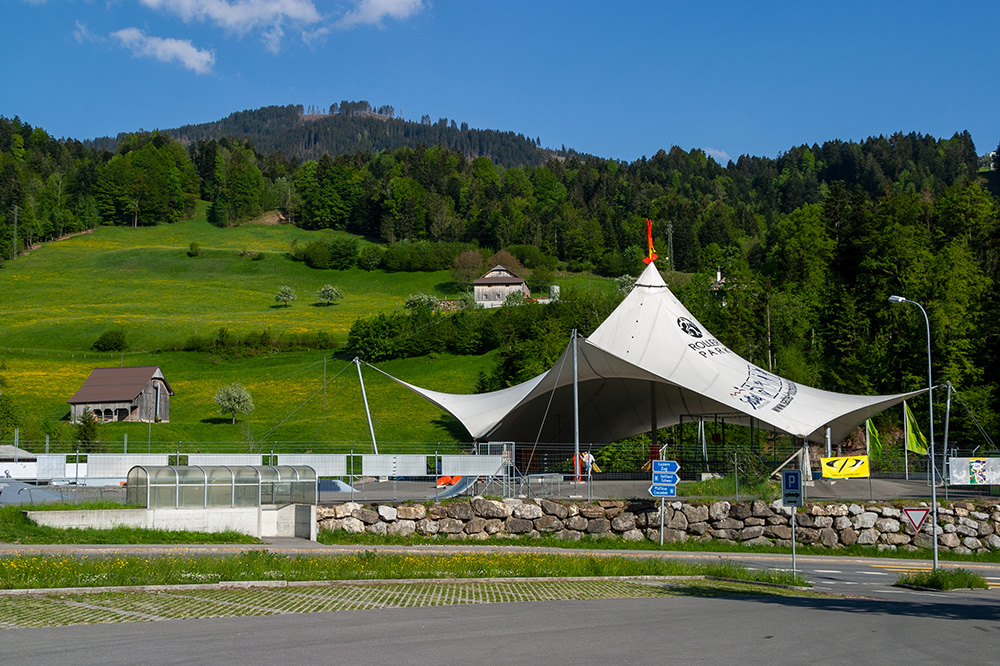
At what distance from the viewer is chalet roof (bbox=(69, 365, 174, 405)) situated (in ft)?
190

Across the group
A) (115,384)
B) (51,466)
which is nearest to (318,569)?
(51,466)

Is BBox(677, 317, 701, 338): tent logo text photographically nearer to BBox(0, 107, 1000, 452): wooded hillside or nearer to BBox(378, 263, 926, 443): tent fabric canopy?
BBox(378, 263, 926, 443): tent fabric canopy

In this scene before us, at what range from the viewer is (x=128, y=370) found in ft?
196

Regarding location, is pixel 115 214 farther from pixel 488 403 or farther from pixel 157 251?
pixel 488 403

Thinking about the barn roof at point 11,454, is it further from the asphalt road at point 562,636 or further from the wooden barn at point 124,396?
the asphalt road at point 562,636

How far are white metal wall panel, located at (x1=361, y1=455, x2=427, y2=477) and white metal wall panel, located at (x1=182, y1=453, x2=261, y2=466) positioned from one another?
3.84m

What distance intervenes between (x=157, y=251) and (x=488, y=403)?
332ft

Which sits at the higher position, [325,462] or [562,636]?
[325,462]

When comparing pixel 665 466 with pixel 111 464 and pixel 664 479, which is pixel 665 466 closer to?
pixel 664 479

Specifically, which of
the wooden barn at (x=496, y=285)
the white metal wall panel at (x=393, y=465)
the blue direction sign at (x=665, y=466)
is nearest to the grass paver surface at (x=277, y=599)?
the blue direction sign at (x=665, y=466)

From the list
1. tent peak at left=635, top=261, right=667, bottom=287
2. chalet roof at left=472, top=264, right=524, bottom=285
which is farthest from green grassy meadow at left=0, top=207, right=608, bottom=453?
tent peak at left=635, top=261, right=667, bottom=287

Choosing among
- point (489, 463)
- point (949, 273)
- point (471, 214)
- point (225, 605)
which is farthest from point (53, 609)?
point (471, 214)

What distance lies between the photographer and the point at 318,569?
1434 cm

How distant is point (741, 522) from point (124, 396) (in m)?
45.6
